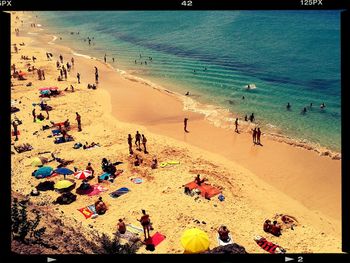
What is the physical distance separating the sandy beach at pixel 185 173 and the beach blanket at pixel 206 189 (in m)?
0.41

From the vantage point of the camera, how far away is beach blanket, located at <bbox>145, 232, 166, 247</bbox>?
15.3 m

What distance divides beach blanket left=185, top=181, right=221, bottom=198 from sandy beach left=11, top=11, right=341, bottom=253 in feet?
1.36

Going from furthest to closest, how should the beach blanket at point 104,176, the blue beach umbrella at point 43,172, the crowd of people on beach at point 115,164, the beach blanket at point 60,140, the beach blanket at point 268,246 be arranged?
Result: the beach blanket at point 60,140
the beach blanket at point 104,176
the blue beach umbrella at point 43,172
the crowd of people on beach at point 115,164
the beach blanket at point 268,246

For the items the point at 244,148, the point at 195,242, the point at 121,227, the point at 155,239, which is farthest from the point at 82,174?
the point at 244,148

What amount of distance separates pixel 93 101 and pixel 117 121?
6.33 meters

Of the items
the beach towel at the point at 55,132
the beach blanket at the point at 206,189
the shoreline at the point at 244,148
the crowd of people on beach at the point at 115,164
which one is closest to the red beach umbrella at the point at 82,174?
the crowd of people on beach at the point at 115,164

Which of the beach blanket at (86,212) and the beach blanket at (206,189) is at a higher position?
the beach blanket at (206,189)

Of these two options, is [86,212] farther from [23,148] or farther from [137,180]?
[23,148]

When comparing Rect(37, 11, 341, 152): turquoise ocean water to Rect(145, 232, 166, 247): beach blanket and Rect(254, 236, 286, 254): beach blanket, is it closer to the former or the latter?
Rect(254, 236, 286, 254): beach blanket

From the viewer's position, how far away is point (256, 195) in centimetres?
1966

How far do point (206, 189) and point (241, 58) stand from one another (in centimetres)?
3869

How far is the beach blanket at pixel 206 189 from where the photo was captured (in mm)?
19138

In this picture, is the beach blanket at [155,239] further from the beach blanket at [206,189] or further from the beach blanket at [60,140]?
the beach blanket at [60,140]
